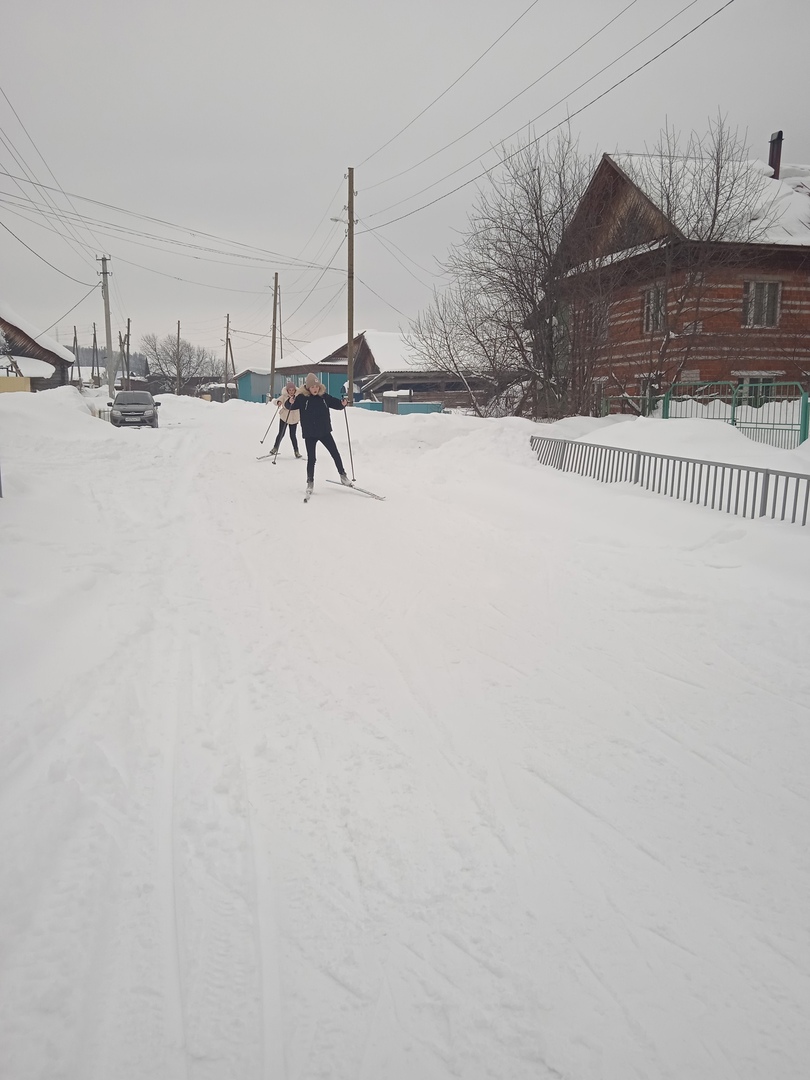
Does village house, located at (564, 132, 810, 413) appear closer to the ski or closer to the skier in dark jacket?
the ski

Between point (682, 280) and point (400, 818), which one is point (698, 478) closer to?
point (400, 818)

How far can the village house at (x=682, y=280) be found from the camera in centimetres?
1978

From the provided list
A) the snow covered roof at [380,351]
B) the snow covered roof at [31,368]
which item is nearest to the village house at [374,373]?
the snow covered roof at [380,351]

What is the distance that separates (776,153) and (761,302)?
10.6 meters

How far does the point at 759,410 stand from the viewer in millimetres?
16234

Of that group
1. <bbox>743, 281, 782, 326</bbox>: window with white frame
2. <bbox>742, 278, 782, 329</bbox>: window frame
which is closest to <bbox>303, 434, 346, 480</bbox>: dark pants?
<bbox>742, 278, 782, 329</bbox>: window frame

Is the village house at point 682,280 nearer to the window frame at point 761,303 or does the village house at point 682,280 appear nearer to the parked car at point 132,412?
the window frame at point 761,303

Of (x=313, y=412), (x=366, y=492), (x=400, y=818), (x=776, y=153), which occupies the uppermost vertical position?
(x=776, y=153)

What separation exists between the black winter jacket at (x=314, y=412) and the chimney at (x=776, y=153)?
26206mm

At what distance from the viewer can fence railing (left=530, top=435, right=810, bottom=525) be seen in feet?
27.9

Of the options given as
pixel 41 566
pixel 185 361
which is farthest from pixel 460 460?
pixel 185 361

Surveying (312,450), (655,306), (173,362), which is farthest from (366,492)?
(173,362)

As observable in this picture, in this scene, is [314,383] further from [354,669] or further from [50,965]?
[50,965]

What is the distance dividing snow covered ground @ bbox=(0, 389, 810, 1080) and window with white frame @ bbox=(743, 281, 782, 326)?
18.0m
